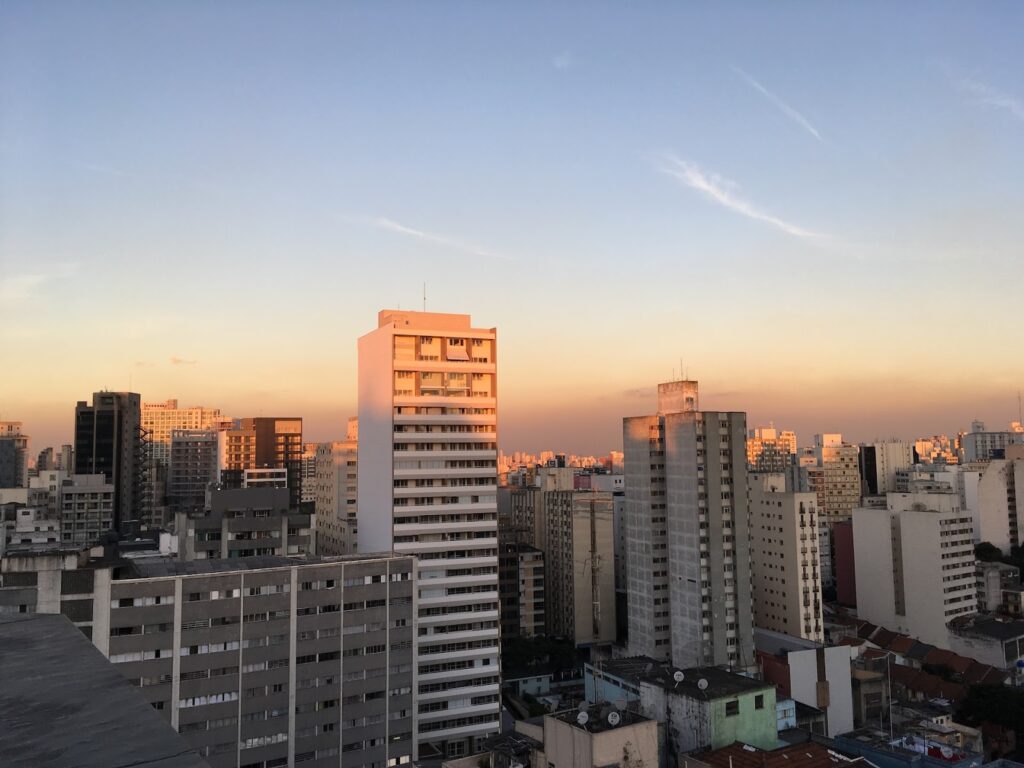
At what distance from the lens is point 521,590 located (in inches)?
2350

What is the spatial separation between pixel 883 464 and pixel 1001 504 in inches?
1604

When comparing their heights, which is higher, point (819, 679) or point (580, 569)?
point (580, 569)

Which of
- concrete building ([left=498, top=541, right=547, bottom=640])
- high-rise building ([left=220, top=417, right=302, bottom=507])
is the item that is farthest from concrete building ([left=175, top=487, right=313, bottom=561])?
high-rise building ([left=220, top=417, right=302, bottom=507])

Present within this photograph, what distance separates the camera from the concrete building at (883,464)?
11612cm

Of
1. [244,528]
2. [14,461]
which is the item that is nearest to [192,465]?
[14,461]

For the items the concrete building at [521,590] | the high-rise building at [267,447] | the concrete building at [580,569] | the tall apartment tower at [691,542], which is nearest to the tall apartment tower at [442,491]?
the tall apartment tower at [691,542]

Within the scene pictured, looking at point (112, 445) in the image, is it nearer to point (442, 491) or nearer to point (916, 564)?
point (442, 491)

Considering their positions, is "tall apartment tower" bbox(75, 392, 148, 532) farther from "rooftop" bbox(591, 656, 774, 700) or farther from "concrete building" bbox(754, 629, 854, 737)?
"rooftop" bbox(591, 656, 774, 700)

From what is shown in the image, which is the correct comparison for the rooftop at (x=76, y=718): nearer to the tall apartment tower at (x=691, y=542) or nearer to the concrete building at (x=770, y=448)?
the tall apartment tower at (x=691, y=542)

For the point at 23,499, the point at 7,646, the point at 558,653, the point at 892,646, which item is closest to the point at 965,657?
the point at 892,646

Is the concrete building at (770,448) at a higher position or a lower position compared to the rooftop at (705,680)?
higher

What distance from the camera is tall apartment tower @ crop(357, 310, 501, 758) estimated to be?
39.4m

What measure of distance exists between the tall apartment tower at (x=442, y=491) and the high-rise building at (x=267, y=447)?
65.1 m

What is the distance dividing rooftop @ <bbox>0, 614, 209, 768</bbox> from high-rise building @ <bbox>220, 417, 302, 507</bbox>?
345 feet
